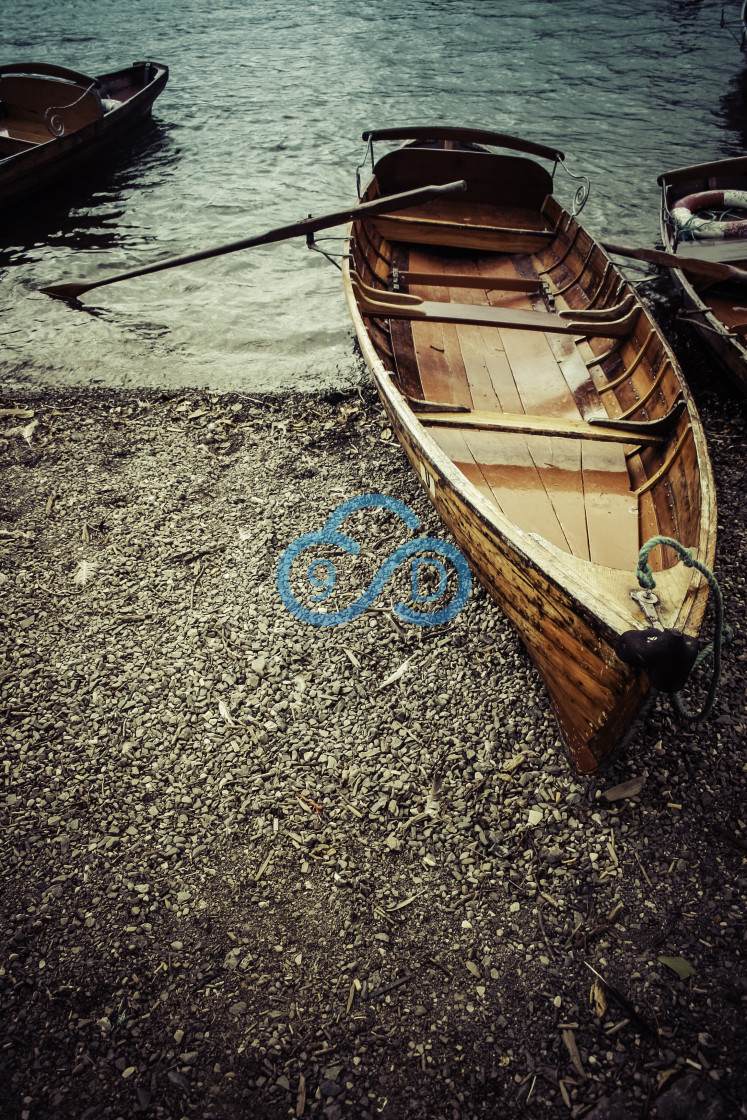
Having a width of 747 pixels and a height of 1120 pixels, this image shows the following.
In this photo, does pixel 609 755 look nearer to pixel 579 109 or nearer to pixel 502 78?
pixel 579 109

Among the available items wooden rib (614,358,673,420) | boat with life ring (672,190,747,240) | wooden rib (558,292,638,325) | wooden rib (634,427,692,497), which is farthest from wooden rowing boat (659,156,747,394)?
wooden rib (634,427,692,497)

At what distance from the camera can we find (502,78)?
64.0 feet

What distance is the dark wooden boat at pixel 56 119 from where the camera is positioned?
11.2 m

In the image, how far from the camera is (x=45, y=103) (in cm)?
1262

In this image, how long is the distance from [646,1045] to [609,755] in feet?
4.15

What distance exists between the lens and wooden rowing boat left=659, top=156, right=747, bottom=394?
657 cm

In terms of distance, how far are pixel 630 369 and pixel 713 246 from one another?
13.2 feet

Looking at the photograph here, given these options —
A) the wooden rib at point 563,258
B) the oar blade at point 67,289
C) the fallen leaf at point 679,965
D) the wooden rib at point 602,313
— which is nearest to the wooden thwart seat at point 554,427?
the wooden rib at point 602,313

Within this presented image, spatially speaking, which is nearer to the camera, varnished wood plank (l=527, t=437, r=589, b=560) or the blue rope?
the blue rope

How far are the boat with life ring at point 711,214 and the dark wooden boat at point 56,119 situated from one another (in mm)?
10705

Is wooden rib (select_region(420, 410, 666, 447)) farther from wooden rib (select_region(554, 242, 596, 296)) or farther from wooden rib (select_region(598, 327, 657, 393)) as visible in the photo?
wooden rib (select_region(554, 242, 596, 296))

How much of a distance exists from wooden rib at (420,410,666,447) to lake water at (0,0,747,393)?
10.3 feet

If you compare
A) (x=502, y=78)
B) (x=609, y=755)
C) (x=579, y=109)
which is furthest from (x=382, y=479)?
(x=502, y=78)

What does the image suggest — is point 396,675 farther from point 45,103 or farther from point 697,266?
point 45,103
